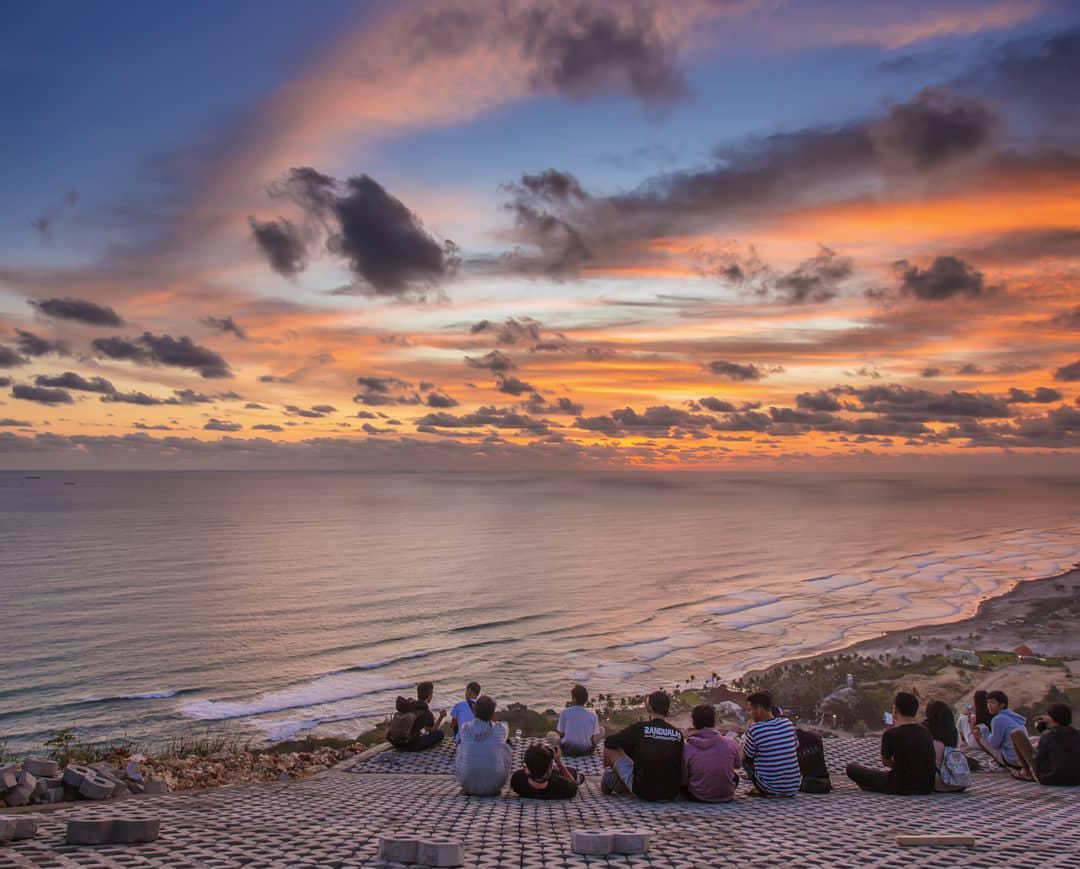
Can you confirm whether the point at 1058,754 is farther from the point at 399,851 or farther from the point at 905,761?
the point at 399,851

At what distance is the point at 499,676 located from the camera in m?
41.7

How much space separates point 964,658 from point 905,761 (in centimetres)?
3069

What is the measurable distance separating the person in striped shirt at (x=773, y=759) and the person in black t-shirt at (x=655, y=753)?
1382mm

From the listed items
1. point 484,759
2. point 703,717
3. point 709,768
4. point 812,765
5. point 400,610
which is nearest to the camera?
point 703,717

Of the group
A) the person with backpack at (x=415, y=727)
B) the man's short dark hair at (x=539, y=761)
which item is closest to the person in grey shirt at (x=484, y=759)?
the man's short dark hair at (x=539, y=761)

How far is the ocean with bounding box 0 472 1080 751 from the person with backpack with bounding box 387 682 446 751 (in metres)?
15.6

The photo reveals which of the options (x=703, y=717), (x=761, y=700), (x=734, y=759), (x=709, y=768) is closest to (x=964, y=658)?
(x=734, y=759)

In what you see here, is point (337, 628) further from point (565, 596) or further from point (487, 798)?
point (487, 798)

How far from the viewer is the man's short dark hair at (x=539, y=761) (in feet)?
42.4

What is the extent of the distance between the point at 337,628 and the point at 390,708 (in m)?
18.8

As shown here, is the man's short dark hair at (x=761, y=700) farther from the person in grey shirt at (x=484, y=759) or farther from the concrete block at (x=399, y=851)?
the concrete block at (x=399, y=851)

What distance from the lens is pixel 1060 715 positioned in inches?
531

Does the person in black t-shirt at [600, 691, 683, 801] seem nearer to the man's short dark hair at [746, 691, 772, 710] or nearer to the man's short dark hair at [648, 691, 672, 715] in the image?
the man's short dark hair at [648, 691, 672, 715]

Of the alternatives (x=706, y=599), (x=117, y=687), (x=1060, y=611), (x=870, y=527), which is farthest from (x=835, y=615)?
(x=870, y=527)
